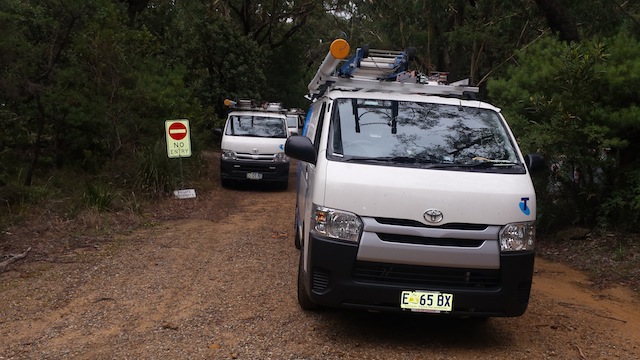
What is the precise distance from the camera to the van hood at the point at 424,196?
14.9 feet

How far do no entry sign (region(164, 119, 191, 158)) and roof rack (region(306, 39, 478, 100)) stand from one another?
6132 mm

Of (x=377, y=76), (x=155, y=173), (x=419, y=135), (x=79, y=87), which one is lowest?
(x=155, y=173)

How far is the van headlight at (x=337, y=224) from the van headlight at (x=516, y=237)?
43.8 inches

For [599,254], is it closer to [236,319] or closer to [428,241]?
[428,241]

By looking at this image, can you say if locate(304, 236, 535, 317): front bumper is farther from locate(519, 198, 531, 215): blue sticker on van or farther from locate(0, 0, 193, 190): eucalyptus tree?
locate(0, 0, 193, 190): eucalyptus tree

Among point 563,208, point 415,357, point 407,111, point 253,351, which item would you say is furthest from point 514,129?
point 253,351

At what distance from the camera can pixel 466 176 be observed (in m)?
4.81

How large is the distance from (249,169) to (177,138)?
2655 mm

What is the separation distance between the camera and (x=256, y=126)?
616 inches

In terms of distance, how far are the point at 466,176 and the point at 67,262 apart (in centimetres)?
523

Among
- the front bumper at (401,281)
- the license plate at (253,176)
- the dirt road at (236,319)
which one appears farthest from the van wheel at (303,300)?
the license plate at (253,176)

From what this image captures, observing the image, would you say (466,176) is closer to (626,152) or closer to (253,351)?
(253,351)

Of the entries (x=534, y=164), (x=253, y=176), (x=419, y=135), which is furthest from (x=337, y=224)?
(x=253, y=176)

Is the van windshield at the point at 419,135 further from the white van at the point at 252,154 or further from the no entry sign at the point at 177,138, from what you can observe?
the white van at the point at 252,154
